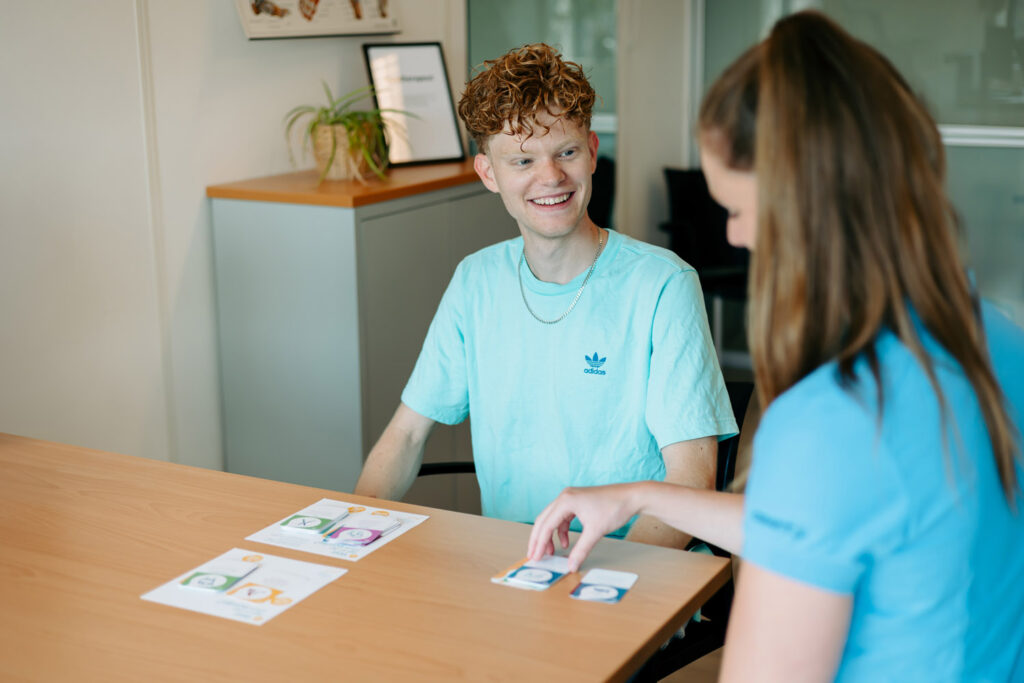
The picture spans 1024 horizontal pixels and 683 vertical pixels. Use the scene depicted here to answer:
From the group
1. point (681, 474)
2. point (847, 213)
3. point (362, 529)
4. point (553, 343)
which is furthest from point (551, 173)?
point (847, 213)

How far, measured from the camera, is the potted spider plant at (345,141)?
10.8 ft

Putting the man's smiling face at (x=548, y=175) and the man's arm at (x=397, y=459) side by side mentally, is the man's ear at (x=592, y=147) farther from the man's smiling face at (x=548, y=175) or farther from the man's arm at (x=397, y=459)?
the man's arm at (x=397, y=459)

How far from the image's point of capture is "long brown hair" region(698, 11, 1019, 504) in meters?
0.96

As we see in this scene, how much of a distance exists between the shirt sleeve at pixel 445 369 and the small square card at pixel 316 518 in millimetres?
416

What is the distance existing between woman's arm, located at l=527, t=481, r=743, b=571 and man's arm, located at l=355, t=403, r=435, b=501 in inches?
25.8

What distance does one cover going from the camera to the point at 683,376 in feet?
6.09

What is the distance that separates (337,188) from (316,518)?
1.60m

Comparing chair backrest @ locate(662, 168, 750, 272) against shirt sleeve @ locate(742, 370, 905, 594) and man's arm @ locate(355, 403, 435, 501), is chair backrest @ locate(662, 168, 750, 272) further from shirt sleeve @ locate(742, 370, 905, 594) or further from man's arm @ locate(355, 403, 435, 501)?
shirt sleeve @ locate(742, 370, 905, 594)

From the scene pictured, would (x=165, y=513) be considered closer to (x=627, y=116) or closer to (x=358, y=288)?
(x=358, y=288)

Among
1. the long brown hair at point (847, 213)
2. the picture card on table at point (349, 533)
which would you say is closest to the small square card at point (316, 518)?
the picture card on table at point (349, 533)

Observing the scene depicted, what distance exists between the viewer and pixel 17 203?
2605 mm

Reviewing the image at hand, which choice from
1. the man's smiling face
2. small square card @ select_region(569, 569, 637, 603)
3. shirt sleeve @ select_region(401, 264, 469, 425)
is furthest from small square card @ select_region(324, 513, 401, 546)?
the man's smiling face

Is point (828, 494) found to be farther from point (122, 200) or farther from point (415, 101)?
point (415, 101)

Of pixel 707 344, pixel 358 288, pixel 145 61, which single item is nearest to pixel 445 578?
pixel 707 344
